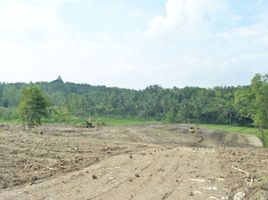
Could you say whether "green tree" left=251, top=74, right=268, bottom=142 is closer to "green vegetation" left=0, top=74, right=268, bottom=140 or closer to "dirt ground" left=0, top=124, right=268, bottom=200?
"dirt ground" left=0, top=124, right=268, bottom=200

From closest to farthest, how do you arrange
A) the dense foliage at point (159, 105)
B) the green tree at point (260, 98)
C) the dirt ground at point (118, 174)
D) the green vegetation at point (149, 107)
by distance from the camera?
the dirt ground at point (118, 174), the green tree at point (260, 98), the green vegetation at point (149, 107), the dense foliage at point (159, 105)

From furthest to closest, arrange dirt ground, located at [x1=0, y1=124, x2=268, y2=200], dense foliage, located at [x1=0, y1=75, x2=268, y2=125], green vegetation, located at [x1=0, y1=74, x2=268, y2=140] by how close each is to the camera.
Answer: dense foliage, located at [x1=0, y1=75, x2=268, y2=125], green vegetation, located at [x1=0, y1=74, x2=268, y2=140], dirt ground, located at [x1=0, y1=124, x2=268, y2=200]

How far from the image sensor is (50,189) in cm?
1688

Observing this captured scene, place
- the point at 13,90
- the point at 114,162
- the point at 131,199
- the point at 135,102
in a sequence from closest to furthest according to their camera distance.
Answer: the point at 131,199 → the point at 114,162 → the point at 135,102 → the point at 13,90

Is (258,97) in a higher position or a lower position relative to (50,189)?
higher

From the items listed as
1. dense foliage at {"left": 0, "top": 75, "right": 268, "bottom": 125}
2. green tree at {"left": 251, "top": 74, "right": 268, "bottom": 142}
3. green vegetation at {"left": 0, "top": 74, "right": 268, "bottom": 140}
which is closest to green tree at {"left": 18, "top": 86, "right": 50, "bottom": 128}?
green tree at {"left": 251, "top": 74, "right": 268, "bottom": 142}

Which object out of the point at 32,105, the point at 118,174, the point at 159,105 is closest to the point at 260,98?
the point at 32,105

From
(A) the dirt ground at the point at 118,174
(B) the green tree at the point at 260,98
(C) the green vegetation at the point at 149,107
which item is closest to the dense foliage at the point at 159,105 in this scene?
(C) the green vegetation at the point at 149,107

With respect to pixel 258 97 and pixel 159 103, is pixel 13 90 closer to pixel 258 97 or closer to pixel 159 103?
pixel 159 103

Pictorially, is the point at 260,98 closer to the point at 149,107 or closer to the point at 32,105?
the point at 32,105

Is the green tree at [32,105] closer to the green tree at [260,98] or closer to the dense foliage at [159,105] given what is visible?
the green tree at [260,98]

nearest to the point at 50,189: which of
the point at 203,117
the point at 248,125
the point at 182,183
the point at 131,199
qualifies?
the point at 131,199

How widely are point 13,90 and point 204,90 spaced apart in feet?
248

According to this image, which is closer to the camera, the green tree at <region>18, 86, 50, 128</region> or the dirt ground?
the dirt ground
